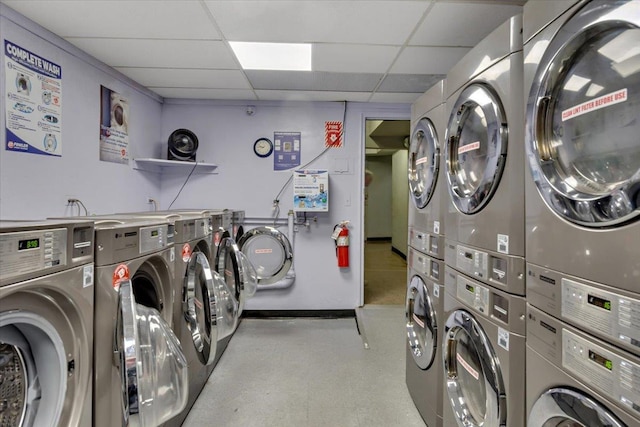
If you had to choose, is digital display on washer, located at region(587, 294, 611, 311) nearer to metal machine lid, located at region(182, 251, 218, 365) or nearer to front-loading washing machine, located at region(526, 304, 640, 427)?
front-loading washing machine, located at region(526, 304, 640, 427)

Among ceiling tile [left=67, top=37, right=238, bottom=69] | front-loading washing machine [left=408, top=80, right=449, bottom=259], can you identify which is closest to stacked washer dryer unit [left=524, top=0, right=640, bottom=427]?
front-loading washing machine [left=408, top=80, right=449, bottom=259]

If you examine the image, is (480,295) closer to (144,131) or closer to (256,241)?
(256,241)

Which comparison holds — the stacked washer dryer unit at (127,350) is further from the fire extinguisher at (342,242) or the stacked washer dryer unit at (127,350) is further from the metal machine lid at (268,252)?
the fire extinguisher at (342,242)

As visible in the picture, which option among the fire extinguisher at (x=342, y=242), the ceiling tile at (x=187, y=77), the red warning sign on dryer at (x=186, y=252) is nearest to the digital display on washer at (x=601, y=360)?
the red warning sign on dryer at (x=186, y=252)

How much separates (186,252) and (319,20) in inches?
63.4

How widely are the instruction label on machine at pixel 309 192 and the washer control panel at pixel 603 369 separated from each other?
256 centimetres

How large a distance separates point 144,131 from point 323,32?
217cm

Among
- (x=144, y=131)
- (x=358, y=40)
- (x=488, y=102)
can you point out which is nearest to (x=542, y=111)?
(x=488, y=102)

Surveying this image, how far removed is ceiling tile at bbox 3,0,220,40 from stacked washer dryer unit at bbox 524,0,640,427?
1777mm

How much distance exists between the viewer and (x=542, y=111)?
960mm

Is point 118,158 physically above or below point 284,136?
below

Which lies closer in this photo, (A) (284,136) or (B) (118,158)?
(B) (118,158)

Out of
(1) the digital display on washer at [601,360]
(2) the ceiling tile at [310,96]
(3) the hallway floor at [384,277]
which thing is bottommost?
(3) the hallway floor at [384,277]

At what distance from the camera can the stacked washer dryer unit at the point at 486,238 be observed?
3.57ft
